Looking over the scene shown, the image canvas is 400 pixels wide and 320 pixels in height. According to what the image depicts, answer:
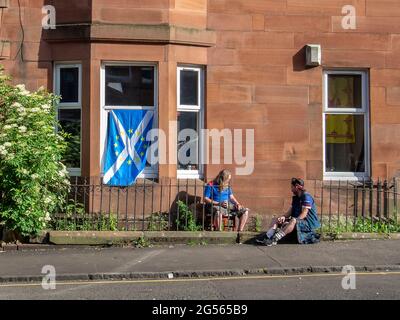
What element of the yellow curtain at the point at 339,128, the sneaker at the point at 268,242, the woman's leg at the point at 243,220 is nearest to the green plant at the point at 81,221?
the woman's leg at the point at 243,220

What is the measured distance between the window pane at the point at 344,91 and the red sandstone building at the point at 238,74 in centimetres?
2

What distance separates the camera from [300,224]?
32.0ft

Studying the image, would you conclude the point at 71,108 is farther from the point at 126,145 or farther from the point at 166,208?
the point at 166,208

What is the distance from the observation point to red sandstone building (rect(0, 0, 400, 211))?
10.6 m

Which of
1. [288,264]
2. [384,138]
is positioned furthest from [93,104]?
[384,138]

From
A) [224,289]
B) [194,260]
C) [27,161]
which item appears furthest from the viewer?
[27,161]

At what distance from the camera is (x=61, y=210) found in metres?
10.3

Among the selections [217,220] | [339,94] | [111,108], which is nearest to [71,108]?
[111,108]

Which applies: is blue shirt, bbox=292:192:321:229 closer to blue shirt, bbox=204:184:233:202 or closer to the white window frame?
blue shirt, bbox=204:184:233:202

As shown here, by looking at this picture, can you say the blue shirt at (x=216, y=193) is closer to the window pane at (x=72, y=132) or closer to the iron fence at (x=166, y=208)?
the iron fence at (x=166, y=208)

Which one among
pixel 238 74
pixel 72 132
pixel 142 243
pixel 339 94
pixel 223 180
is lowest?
pixel 142 243

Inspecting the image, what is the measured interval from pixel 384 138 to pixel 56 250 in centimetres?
658

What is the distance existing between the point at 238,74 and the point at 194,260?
164 inches

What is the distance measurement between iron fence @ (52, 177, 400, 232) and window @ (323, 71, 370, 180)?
0.55 metres
